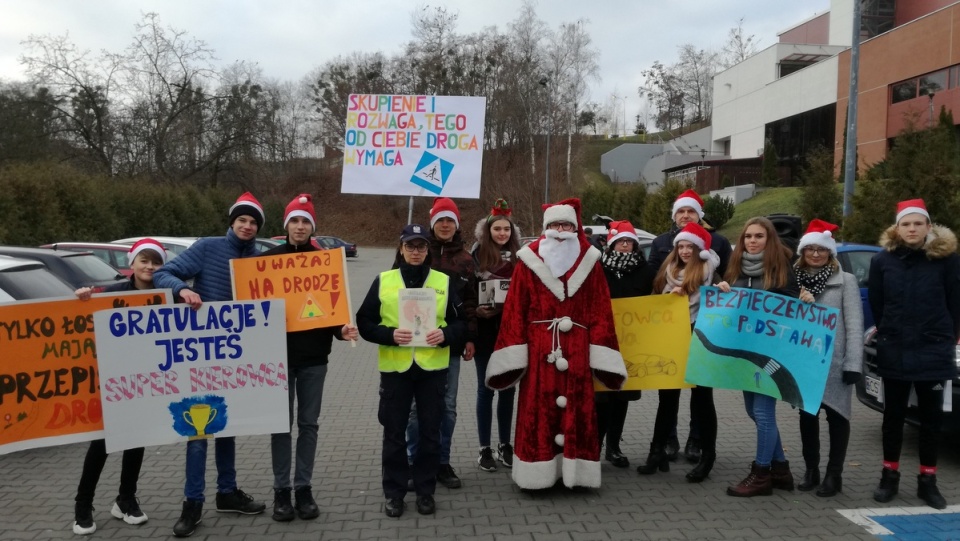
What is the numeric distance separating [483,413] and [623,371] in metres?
1.20

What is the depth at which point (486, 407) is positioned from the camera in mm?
5633

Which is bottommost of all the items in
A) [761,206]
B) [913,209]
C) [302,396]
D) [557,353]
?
[302,396]

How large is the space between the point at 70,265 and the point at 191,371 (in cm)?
653

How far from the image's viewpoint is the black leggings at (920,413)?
16.4ft

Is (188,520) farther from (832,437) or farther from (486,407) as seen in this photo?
(832,437)

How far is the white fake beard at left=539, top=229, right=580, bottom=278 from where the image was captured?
4.99 metres

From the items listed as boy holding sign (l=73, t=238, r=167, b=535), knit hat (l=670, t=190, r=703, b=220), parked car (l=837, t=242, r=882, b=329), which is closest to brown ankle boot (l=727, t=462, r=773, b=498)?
knit hat (l=670, t=190, r=703, b=220)

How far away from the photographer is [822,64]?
4384 cm

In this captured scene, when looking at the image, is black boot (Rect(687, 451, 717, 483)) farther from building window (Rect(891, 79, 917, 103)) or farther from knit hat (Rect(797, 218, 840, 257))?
building window (Rect(891, 79, 917, 103))

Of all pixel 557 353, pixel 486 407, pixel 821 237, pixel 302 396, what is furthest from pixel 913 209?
pixel 302 396

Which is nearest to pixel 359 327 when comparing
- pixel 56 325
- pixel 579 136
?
pixel 56 325

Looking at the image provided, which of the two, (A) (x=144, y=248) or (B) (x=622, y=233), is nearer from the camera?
(A) (x=144, y=248)

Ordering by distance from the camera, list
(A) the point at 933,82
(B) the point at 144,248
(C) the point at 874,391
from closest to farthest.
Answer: (B) the point at 144,248 → (C) the point at 874,391 → (A) the point at 933,82

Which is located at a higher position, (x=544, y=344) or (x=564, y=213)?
(x=564, y=213)
